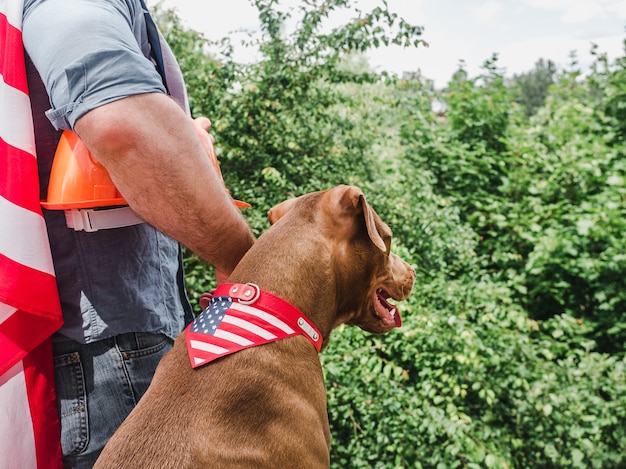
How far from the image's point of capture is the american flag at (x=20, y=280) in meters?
1.66

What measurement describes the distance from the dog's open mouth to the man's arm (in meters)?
0.88

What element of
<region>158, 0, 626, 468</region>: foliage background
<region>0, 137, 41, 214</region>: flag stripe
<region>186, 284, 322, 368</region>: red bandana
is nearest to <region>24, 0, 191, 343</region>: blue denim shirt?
<region>0, 137, 41, 214</region>: flag stripe

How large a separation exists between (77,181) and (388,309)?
1.38 meters

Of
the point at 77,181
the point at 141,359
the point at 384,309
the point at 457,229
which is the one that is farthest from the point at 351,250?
the point at 457,229

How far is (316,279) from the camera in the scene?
213 cm

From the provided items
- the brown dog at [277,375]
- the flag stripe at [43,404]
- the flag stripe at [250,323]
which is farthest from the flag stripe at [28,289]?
the flag stripe at [250,323]

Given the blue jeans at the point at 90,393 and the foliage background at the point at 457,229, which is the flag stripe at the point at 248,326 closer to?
the blue jeans at the point at 90,393

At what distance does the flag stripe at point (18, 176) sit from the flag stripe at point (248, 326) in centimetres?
62

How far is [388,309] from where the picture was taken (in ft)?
8.34

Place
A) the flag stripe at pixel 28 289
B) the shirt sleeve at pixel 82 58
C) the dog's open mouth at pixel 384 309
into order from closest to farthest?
the shirt sleeve at pixel 82 58, the flag stripe at pixel 28 289, the dog's open mouth at pixel 384 309

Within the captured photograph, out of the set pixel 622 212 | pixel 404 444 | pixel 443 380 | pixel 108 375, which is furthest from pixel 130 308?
pixel 622 212

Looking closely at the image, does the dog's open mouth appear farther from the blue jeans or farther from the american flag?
the american flag

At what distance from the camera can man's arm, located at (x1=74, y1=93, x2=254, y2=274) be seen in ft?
5.05

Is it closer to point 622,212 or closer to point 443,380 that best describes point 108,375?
point 443,380
